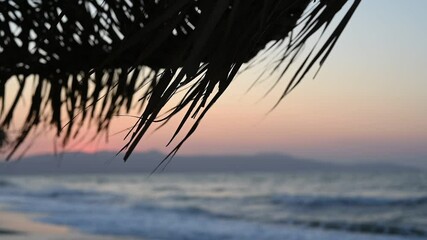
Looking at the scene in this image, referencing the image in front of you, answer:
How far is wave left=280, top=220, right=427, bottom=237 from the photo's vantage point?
1391 cm

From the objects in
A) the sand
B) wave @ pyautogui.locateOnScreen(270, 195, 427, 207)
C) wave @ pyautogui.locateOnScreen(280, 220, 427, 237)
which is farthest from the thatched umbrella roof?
wave @ pyautogui.locateOnScreen(270, 195, 427, 207)

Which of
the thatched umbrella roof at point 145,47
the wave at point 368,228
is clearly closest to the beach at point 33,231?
the wave at point 368,228

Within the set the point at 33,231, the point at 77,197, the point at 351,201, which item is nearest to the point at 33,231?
the point at 33,231

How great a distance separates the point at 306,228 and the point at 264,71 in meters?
13.6

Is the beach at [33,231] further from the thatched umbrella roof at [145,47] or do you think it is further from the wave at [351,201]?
the wave at [351,201]

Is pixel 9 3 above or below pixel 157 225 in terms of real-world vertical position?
above

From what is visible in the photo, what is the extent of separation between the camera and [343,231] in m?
13.9

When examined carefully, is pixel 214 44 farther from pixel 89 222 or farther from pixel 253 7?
pixel 89 222

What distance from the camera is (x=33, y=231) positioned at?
9539 millimetres

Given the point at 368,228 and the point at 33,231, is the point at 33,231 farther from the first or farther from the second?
the point at 368,228

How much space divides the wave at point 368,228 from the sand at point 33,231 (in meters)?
6.27

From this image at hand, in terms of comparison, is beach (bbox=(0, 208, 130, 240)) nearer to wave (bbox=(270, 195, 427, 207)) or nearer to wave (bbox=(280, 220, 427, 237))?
wave (bbox=(280, 220, 427, 237))

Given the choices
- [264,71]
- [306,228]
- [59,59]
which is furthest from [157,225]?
[264,71]

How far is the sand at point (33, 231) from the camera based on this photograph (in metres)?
8.85
